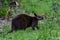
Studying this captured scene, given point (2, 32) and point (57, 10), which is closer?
point (2, 32)

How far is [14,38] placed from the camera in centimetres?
867

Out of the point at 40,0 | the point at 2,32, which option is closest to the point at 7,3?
the point at 40,0

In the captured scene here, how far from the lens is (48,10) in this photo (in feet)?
41.4

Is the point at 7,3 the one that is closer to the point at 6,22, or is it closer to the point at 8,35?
the point at 6,22

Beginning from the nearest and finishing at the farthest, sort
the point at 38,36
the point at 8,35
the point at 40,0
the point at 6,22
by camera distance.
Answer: the point at 38,36 < the point at 8,35 < the point at 6,22 < the point at 40,0

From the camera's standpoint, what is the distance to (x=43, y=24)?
10.6 meters

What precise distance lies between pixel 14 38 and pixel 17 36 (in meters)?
0.22

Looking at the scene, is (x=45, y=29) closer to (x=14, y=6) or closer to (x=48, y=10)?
(x=48, y=10)

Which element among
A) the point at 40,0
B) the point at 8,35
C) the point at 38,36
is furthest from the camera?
the point at 40,0

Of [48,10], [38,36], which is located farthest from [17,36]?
[48,10]

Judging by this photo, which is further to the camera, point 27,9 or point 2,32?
point 27,9

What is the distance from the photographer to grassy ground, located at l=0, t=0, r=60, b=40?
28.6 feet

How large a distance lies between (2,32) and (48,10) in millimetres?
3460

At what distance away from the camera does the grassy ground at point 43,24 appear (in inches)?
343
